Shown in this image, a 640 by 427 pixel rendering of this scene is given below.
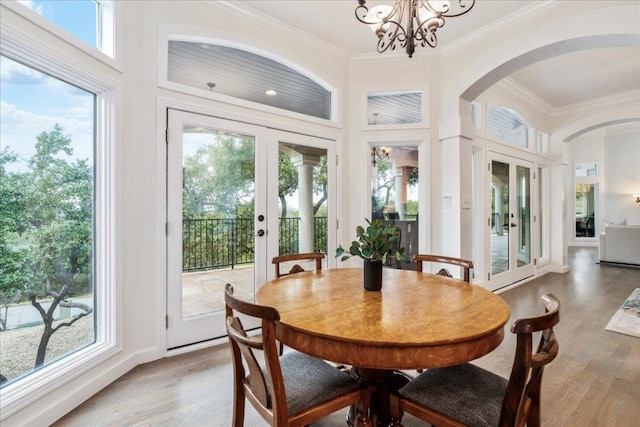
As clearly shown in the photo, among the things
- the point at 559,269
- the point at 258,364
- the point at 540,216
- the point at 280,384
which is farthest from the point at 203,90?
the point at 559,269

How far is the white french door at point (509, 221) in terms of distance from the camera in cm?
461

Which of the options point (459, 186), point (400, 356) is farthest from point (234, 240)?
point (459, 186)

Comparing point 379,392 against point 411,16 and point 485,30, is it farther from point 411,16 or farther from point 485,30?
point 485,30

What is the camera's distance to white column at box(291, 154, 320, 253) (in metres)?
3.40

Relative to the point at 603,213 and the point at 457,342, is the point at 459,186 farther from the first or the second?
the point at 603,213

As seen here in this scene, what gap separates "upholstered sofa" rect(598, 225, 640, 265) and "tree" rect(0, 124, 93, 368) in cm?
907

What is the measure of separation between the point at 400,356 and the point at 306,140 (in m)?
2.70

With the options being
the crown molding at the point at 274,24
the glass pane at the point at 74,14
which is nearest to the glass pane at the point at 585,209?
the crown molding at the point at 274,24

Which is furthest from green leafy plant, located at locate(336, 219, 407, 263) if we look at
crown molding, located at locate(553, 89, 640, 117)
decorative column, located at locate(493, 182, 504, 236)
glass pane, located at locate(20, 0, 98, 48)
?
crown molding, located at locate(553, 89, 640, 117)


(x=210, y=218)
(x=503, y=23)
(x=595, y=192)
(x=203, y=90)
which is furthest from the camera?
(x=595, y=192)

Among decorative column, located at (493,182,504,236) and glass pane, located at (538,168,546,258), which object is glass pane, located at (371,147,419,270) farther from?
glass pane, located at (538,168,546,258)

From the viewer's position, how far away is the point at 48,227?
1.88 m

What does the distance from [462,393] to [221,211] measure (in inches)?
92.0

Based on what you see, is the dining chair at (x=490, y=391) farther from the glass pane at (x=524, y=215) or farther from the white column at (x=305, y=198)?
the glass pane at (x=524, y=215)
